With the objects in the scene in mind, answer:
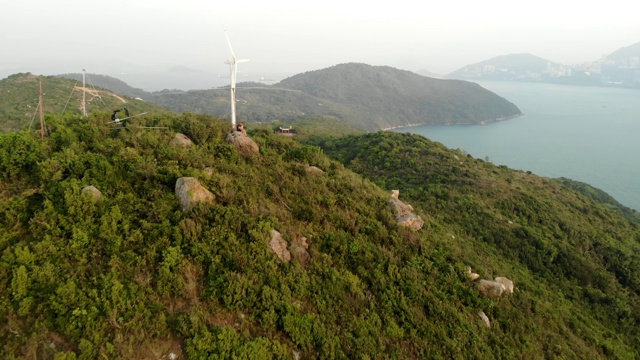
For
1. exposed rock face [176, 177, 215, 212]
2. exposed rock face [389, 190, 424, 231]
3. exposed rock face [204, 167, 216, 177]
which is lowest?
exposed rock face [389, 190, 424, 231]

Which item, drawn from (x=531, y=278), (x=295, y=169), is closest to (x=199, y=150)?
(x=295, y=169)

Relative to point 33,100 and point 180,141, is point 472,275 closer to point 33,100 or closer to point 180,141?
point 180,141

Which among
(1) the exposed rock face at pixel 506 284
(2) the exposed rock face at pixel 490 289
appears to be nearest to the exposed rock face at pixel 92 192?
(2) the exposed rock face at pixel 490 289

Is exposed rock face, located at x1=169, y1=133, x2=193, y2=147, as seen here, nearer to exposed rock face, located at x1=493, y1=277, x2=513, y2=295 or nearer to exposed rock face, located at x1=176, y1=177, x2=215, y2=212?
exposed rock face, located at x1=176, y1=177, x2=215, y2=212

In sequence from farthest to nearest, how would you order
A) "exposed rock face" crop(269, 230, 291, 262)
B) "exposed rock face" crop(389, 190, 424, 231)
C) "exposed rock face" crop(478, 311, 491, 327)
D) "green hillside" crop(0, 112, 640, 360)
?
"exposed rock face" crop(389, 190, 424, 231) → "exposed rock face" crop(478, 311, 491, 327) → "exposed rock face" crop(269, 230, 291, 262) → "green hillside" crop(0, 112, 640, 360)

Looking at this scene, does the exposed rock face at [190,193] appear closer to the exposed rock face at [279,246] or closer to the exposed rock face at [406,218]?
the exposed rock face at [279,246]

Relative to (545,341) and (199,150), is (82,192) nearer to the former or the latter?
(199,150)

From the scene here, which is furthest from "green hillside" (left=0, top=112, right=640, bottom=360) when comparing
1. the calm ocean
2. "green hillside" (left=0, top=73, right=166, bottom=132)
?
the calm ocean
